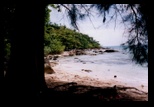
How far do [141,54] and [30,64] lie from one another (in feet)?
10.3

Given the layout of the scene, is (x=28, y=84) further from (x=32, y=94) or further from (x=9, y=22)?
(x=9, y=22)

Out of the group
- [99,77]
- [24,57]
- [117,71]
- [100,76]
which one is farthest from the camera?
[117,71]

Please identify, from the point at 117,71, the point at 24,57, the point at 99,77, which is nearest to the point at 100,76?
the point at 99,77

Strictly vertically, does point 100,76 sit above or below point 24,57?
below

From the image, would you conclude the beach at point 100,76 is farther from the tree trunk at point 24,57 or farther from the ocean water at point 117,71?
the tree trunk at point 24,57

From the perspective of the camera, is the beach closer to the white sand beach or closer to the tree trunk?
the white sand beach

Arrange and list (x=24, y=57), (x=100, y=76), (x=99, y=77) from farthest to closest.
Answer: (x=100, y=76) < (x=99, y=77) < (x=24, y=57)

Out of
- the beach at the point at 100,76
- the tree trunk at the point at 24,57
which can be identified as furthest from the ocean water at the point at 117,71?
the tree trunk at the point at 24,57

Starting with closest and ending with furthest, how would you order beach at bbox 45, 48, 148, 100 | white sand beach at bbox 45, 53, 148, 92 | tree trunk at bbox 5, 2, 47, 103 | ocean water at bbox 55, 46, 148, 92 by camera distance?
tree trunk at bbox 5, 2, 47, 103 → beach at bbox 45, 48, 148, 100 → white sand beach at bbox 45, 53, 148, 92 → ocean water at bbox 55, 46, 148, 92

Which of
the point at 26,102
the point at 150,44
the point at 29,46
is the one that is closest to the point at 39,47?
the point at 29,46

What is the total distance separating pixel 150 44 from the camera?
3.84m

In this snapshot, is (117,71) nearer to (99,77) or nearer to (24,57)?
(99,77)

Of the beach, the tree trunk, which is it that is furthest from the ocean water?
the tree trunk

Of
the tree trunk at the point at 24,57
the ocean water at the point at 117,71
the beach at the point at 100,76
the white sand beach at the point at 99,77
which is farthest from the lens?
the ocean water at the point at 117,71
